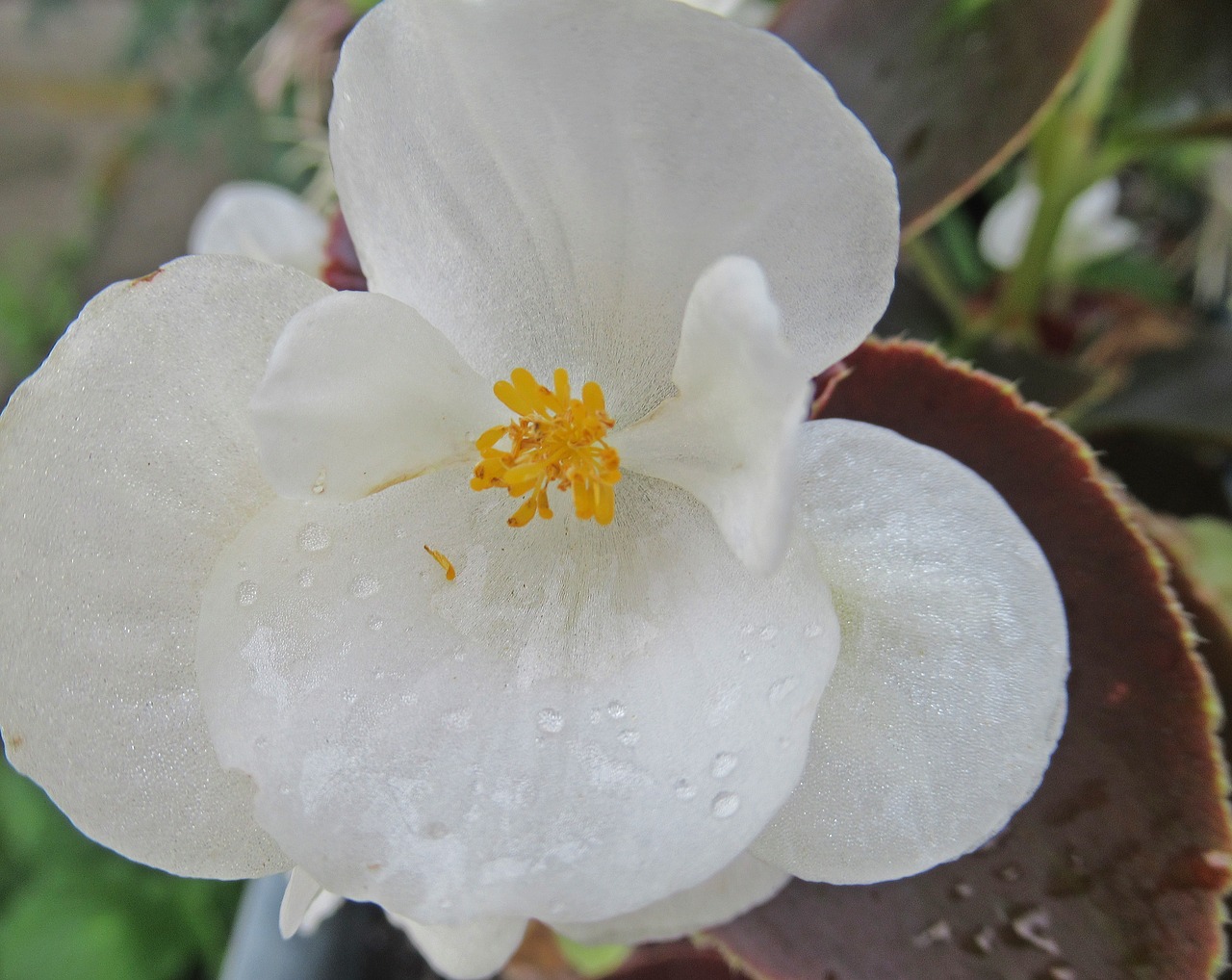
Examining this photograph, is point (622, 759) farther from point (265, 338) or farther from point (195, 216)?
point (195, 216)

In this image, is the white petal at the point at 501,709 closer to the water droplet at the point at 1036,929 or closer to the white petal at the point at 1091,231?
the water droplet at the point at 1036,929

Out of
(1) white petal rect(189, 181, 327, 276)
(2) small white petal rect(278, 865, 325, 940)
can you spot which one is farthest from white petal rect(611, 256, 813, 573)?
(1) white petal rect(189, 181, 327, 276)

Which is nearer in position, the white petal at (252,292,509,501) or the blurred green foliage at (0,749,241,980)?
the white petal at (252,292,509,501)

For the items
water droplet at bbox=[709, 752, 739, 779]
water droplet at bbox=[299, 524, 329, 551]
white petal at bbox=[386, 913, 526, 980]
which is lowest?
white petal at bbox=[386, 913, 526, 980]

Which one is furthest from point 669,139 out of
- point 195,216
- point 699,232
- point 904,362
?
point 195,216

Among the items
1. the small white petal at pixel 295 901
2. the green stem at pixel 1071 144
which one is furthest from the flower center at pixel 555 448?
the green stem at pixel 1071 144

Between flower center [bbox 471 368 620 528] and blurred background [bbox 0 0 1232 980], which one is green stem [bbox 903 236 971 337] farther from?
flower center [bbox 471 368 620 528]
